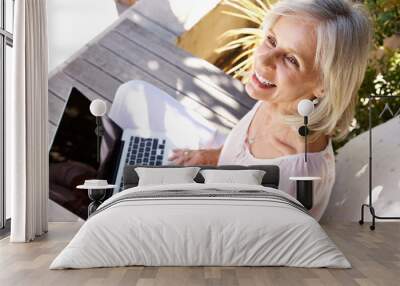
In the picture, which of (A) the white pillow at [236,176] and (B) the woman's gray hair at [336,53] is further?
(B) the woman's gray hair at [336,53]

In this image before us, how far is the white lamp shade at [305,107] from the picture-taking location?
6.95 m

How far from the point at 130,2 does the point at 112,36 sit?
0.46m

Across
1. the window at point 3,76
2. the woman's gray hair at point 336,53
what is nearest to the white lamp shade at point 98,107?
the window at point 3,76

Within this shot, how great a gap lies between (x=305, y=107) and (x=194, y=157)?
145 cm

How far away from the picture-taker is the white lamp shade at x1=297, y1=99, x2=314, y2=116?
273 inches

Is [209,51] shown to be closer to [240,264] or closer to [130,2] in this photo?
[130,2]

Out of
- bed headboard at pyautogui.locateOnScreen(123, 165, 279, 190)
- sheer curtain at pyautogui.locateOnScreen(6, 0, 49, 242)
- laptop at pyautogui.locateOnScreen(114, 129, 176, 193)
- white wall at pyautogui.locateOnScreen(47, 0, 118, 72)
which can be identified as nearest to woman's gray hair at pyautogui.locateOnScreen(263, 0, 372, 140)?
bed headboard at pyautogui.locateOnScreen(123, 165, 279, 190)

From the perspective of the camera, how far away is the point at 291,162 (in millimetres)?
7332

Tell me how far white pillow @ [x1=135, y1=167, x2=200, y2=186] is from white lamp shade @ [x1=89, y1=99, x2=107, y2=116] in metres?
0.80

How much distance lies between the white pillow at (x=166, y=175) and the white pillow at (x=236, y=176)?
0.67 ft

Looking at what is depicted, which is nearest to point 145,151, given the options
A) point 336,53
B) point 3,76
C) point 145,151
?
point 145,151

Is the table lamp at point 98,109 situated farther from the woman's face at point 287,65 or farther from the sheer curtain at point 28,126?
the woman's face at point 287,65

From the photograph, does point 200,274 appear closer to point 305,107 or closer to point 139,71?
point 305,107

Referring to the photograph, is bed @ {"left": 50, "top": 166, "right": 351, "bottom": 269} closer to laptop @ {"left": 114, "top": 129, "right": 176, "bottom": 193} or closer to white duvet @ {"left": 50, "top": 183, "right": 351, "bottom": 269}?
white duvet @ {"left": 50, "top": 183, "right": 351, "bottom": 269}
